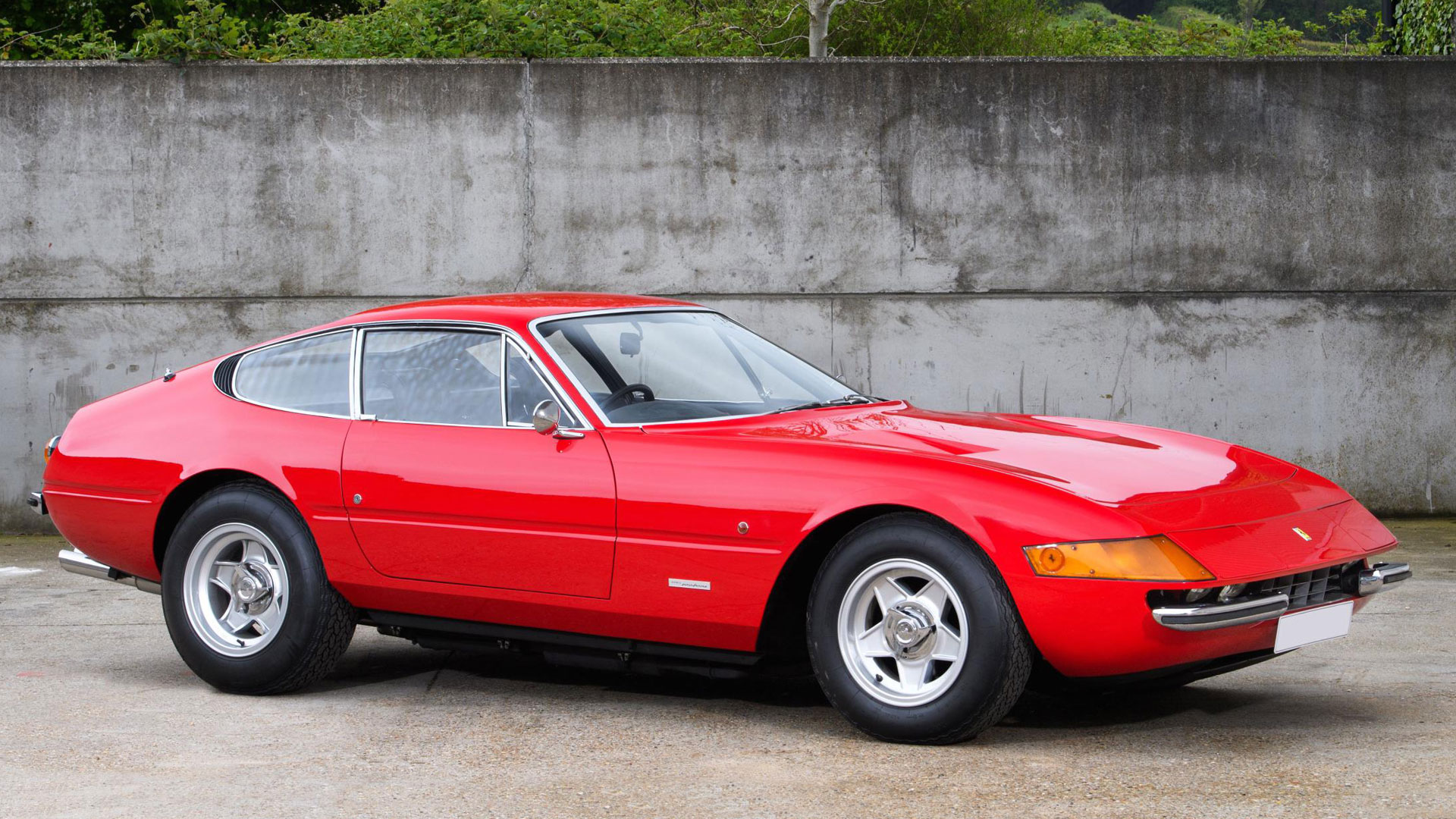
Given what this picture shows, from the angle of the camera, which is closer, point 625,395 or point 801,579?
point 801,579

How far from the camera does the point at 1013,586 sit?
4125 millimetres

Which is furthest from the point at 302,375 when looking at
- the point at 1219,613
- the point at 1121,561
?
the point at 1219,613

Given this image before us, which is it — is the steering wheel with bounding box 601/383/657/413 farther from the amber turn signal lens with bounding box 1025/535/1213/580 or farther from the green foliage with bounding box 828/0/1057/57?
the green foliage with bounding box 828/0/1057/57

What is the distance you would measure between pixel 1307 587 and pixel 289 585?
318 cm

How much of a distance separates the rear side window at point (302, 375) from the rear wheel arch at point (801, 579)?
1.71 m

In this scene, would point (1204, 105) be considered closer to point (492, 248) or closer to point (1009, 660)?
point (492, 248)

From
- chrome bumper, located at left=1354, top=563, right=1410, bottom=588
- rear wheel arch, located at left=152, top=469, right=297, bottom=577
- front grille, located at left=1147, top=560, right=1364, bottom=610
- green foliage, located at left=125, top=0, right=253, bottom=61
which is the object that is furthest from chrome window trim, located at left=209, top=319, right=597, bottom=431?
green foliage, located at left=125, top=0, right=253, bottom=61

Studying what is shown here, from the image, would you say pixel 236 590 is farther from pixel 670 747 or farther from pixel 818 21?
pixel 818 21

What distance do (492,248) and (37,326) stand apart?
2.81 meters

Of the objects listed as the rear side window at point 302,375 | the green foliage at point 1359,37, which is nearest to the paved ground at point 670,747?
the rear side window at point 302,375

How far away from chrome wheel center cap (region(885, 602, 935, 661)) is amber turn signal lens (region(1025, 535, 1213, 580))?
1.16 ft

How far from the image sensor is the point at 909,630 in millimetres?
4277

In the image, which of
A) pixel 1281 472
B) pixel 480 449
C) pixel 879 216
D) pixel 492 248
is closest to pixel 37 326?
pixel 492 248

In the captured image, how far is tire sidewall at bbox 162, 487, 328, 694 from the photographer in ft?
17.0
